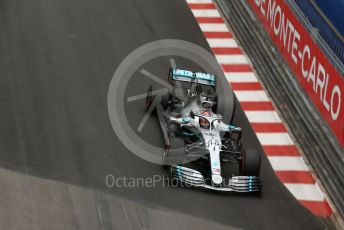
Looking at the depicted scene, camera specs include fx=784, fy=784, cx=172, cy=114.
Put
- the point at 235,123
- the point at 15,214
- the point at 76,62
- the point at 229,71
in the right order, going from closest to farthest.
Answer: the point at 15,214 < the point at 235,123 < the point at 76,62 < the point at 229,71

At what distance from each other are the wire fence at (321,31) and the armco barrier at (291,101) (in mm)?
1409

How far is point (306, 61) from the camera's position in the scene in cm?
1864

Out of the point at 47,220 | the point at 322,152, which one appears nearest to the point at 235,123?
the point at 322,152

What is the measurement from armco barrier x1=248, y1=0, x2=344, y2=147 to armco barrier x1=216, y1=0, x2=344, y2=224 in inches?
7.9

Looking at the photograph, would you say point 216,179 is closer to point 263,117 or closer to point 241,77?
point 263,117

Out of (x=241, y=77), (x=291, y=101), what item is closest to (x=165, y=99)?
(x=291, y=101)

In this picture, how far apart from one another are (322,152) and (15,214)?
23.4 feet

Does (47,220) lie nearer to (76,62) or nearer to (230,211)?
(230,211)

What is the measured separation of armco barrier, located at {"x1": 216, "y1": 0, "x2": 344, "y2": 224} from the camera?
1653 cm

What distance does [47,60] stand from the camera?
2039cm
